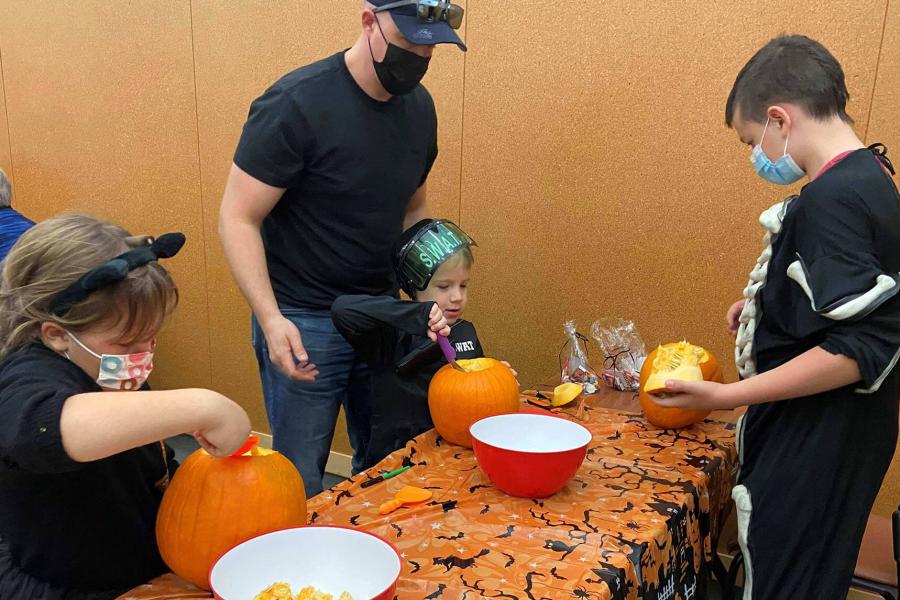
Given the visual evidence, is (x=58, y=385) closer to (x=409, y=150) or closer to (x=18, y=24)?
(x=409, y=150)

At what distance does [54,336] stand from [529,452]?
0.76 meters

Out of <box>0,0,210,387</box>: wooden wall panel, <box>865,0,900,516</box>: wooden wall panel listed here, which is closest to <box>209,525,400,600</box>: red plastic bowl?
<box>865,0,900,516</box>: wooden wall panel

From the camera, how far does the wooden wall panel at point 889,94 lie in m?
1.97

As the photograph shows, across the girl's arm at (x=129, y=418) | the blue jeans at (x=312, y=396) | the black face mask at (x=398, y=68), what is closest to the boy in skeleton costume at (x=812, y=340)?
the black face mask at (x=398, y=68)

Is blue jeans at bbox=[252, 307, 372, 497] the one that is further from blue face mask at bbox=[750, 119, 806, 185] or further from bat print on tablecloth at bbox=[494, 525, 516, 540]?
blue face mask at bbox=[750, 119, 806, 185]

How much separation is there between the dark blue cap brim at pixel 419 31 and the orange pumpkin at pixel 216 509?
1.05 metres

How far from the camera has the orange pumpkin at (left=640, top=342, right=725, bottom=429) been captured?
1550 mm

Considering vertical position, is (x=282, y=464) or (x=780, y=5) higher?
(x=780, y=5)

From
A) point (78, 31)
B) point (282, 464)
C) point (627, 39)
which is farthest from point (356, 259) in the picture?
point (78, 31)

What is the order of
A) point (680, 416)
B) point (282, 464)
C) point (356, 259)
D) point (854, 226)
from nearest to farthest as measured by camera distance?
point (282, 464), point (854, 226), point (680, 416), point (356, 259)

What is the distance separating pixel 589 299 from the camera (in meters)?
2.57

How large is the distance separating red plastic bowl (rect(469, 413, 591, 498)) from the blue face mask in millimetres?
670

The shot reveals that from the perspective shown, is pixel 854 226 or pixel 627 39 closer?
pixel 854 226

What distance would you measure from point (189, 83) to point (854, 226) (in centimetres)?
305
